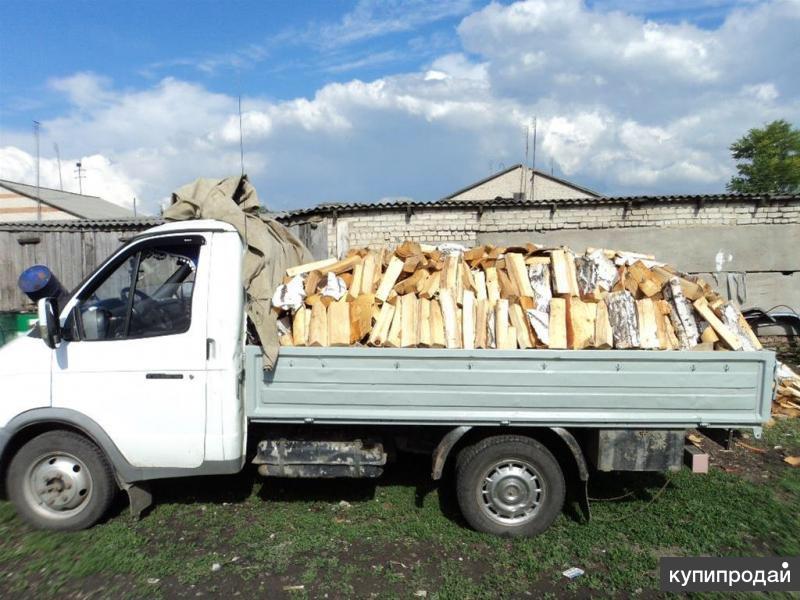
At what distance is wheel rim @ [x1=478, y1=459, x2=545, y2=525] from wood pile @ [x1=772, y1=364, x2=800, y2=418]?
14.8 feet

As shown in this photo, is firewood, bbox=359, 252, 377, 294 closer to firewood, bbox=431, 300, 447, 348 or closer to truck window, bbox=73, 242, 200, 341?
firewood, bbox=431, 300, 447, 348

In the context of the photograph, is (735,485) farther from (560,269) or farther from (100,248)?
(100,248)

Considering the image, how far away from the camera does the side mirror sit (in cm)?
328

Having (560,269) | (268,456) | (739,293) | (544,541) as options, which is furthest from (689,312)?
(739,293)

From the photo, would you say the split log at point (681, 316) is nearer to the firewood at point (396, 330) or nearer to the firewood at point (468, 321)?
the firewood at point (468, 321)

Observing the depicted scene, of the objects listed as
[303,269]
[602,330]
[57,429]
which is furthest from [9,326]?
[602,330]

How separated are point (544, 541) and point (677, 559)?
0.84 m

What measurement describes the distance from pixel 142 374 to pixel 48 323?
2.19ft

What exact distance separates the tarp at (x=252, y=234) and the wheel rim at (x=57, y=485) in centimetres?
161

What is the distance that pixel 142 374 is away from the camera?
3.44m

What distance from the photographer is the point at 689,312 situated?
3.76 metres

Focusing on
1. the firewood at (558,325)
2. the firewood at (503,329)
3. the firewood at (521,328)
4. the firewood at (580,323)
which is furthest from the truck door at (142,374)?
the firewood at (580,323)

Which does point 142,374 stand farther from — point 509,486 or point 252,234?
point 509,486

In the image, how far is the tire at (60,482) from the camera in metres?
3.53
